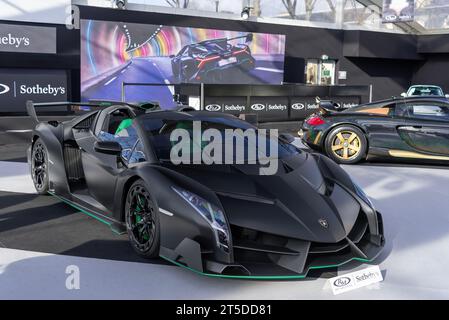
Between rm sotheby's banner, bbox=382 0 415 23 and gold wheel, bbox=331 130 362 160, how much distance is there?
63.2 ft

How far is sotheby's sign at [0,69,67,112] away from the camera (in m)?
13.9

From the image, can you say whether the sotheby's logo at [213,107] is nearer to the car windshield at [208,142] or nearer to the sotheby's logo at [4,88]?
the sotheby's logo at [4,88]

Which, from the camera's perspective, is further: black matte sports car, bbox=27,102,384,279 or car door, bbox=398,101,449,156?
car door, bbox=398,101,449,156

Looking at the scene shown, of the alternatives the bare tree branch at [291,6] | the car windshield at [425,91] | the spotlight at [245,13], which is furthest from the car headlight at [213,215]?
the bare tree branch at [291,6]

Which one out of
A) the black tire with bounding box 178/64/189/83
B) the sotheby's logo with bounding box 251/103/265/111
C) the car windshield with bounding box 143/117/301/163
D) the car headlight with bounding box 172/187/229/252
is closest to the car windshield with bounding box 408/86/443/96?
the black tire with bounding box 178/64/189/83

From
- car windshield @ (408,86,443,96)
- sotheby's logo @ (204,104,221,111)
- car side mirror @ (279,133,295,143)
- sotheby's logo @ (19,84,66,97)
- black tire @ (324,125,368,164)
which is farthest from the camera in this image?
car windshield @ (408,86,443,96)

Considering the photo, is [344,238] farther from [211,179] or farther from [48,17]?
[48,17]

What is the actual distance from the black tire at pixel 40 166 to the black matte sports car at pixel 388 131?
4.49 metres

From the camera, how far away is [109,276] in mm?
3453

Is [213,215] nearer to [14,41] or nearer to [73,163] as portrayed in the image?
[73,163]

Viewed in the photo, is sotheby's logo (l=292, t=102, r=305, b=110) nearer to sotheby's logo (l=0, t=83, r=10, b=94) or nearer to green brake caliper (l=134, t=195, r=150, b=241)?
sotheby's logo (l=0, t=83, r=10, b=94)

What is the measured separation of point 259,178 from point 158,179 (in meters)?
0.77

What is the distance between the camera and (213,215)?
3.21 meters
